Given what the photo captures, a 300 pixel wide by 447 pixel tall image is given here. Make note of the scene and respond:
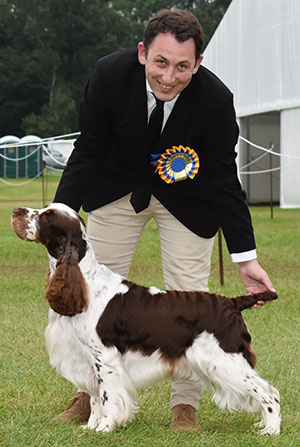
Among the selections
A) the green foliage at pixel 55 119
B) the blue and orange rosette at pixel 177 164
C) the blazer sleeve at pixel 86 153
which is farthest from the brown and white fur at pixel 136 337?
the green foliage at pixel 55 119

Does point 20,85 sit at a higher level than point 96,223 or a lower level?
higher

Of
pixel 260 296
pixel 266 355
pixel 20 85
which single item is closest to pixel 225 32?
pixel 266 355

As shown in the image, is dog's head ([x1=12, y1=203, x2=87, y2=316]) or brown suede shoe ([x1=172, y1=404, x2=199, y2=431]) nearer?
dog's head ([x1=12, y1=203, x2=87, y2=316])

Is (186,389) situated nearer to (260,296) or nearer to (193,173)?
(260,296)

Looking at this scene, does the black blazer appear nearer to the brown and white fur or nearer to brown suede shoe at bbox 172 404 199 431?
the brown and white fur

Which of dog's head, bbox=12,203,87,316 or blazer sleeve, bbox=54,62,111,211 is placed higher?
blazer sleeve, bbox=54,62,111,211

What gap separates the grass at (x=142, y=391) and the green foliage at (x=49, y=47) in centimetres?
4165

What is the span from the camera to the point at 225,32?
19312mm

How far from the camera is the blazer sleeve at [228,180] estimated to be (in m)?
3.46

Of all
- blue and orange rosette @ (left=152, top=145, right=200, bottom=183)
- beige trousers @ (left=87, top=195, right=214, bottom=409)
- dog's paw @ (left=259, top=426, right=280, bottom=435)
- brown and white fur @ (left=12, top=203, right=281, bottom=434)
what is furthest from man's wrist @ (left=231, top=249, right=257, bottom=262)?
dog's paw @ (left=259, top=426, right=280, bottom=435)

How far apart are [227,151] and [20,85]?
160 feet

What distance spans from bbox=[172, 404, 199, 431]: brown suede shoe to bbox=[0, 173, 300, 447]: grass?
0.05 metres

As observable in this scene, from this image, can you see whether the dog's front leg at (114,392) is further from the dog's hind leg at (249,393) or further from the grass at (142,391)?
the dog's hind leg at (249,393)

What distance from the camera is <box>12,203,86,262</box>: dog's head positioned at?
313cm
